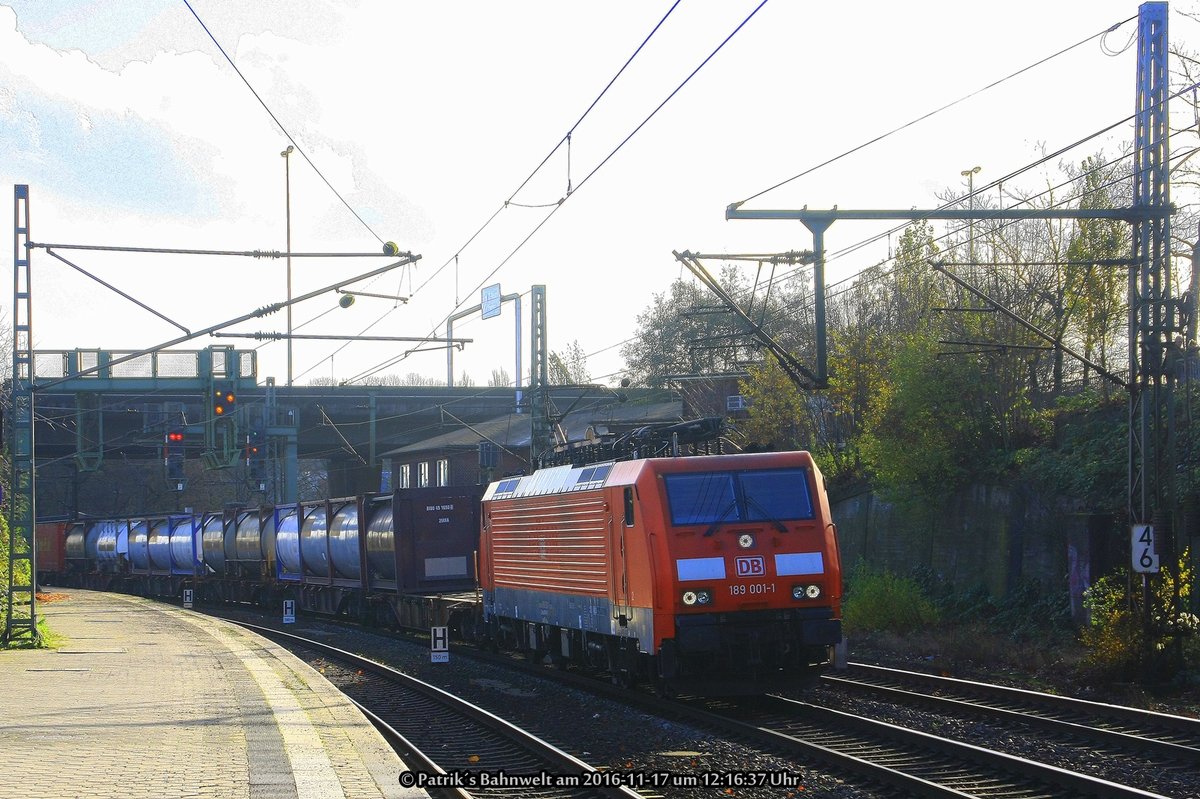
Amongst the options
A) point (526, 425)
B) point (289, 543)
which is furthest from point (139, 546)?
point (289, 543)

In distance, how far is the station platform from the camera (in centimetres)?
916

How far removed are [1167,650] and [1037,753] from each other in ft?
18.5

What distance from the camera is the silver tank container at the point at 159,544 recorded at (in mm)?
50406

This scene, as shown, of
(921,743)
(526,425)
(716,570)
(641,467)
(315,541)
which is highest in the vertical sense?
(526,425)

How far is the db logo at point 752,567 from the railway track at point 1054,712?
230 cm

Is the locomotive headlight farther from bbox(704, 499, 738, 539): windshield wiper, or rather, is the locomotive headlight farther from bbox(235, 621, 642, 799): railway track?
bbox(235, 621, 642, 799): railway track

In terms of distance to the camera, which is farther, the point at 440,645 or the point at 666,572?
the point at 440,645

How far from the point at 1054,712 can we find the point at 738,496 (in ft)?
13.4

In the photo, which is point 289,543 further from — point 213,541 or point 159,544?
point 159,544

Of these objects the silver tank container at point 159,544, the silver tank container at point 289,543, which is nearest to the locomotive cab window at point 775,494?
the silver tank container at point 289,543

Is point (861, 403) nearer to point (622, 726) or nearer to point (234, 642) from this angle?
point (234, 642)

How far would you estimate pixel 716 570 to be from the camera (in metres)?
14.0

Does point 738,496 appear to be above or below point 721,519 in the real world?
above

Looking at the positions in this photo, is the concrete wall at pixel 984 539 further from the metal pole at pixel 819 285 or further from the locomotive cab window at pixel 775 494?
the locomotive cab window at pixel 775 494
